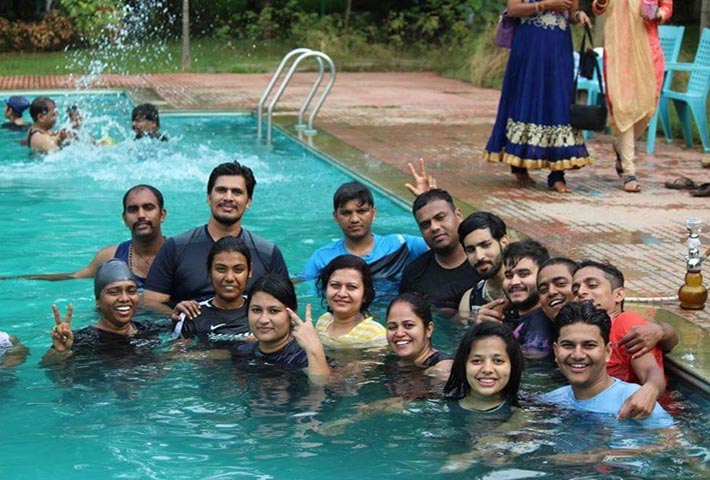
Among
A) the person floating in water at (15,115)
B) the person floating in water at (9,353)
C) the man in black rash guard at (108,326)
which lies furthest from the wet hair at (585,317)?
the person floating in water at (15,115)

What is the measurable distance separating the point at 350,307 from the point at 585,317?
5.43 ft

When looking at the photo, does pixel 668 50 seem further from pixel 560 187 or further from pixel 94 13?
pixel 94 13

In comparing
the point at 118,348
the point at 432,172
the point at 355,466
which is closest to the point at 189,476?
the point at 355,466

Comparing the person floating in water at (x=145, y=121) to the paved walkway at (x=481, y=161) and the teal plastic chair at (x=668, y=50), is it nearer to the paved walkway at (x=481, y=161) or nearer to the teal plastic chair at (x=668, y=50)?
the paved walkway at (x=481, y=161)

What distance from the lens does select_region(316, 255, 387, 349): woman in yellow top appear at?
6945 millimetres

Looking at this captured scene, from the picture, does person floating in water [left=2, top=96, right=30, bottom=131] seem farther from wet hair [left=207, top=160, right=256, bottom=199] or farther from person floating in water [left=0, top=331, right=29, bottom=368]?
person floating in water [left=0, top=331, right=29, bottom=368]

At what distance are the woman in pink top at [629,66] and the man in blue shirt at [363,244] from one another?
372cm

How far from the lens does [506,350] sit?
19.0ft

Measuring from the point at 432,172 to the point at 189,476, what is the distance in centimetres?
762

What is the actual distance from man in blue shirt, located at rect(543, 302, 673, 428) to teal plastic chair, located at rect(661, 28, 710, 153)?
28.4ft

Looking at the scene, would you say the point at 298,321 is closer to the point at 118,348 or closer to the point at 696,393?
the point at 118,348

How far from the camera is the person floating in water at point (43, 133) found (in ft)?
46.8

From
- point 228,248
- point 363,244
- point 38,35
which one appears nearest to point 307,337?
point 228,248

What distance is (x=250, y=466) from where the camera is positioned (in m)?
5.63
